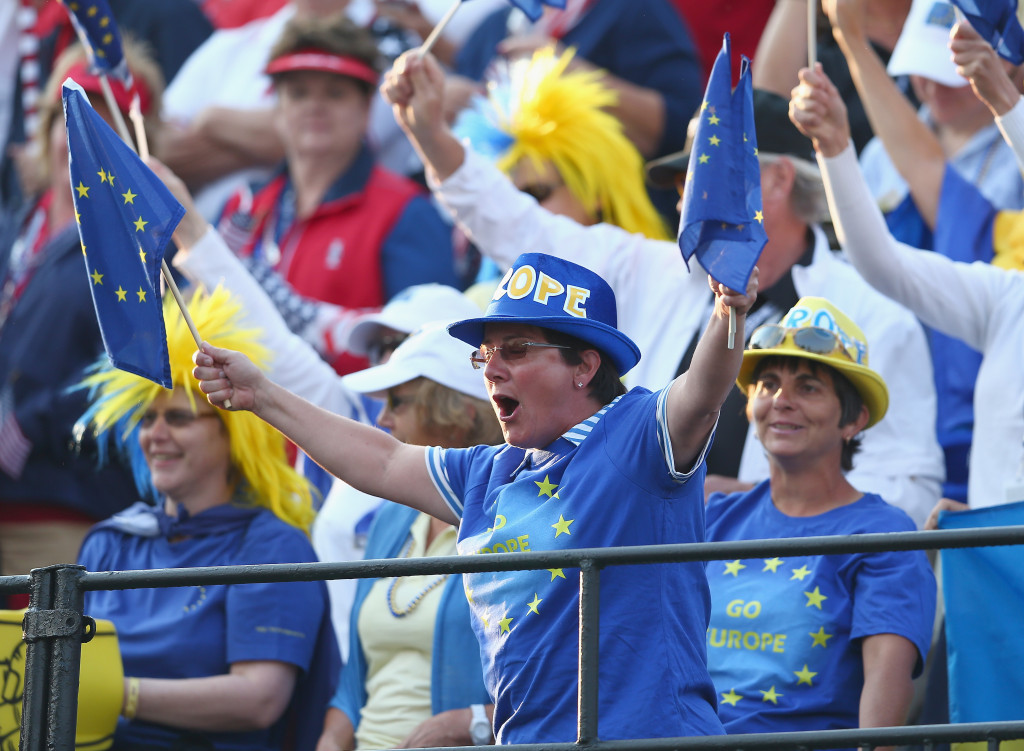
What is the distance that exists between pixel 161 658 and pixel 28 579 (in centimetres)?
156

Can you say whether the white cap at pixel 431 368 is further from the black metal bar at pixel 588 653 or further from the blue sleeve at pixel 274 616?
the black metal bar at pixel 588 653

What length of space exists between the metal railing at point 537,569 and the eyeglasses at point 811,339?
4.45 ft

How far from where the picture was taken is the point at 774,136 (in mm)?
4961

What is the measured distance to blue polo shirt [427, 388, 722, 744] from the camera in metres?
3.07

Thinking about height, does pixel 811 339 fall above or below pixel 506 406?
above

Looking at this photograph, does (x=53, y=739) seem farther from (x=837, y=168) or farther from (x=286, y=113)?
(x=286, y=113)

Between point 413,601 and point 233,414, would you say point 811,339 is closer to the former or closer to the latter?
point 413,601

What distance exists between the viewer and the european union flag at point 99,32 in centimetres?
473

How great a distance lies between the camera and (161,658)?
449 cm

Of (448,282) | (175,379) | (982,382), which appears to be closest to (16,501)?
(175,379)

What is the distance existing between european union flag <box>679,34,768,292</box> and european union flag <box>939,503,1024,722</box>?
1257 mm

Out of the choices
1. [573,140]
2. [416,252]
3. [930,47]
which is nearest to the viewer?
[930,47]

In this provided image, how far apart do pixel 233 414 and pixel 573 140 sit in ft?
4.95

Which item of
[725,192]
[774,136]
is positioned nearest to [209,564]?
[774,136]
